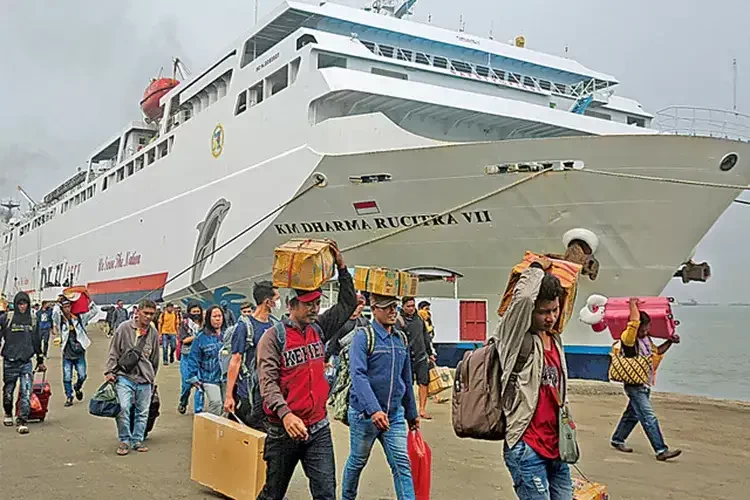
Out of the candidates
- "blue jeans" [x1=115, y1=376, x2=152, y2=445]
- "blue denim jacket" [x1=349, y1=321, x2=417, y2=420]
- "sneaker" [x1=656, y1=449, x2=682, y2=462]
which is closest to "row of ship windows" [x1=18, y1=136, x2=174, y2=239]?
"blue jeans" [x1=115, y1=376, x2=152, y2=445]

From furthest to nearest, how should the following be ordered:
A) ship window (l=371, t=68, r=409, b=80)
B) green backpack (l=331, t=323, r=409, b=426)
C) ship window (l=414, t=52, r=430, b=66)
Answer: ship window (l=414, t=52, r=430, b=66)
ship window (l=371, t=68, r=409, b=80)
green backpack (l=331, t=323, r=409, b=426)

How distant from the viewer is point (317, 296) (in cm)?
349

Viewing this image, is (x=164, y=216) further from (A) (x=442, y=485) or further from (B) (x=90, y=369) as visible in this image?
(A) (x=442, y=485)

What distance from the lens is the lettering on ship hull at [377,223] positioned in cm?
1098

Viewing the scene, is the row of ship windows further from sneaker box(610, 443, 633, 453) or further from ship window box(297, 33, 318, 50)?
sneaker box(610, 443, 633, 453)

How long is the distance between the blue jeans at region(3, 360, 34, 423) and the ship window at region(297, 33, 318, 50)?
28.2 feet

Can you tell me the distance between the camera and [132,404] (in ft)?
20.0

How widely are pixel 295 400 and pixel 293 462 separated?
1.01ft

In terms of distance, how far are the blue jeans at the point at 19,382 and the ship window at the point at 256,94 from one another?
9362 millimetres

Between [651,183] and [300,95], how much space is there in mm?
6283

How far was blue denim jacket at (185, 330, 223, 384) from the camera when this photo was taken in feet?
21.5

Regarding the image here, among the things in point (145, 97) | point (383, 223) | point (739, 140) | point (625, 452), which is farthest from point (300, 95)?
point (145, 97)

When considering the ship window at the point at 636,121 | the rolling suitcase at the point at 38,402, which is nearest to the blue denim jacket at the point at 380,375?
the rolling suitcase at the point at 38,402

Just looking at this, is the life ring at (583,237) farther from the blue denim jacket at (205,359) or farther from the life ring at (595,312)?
the blue denim jacket at (205,359)
